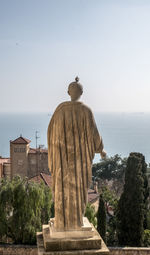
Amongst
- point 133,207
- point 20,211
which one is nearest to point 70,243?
point 20,211

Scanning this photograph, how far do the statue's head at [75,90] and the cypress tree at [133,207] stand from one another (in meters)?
11.8

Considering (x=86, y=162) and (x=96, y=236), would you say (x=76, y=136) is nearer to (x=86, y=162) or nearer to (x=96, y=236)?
(x=86, y=162)

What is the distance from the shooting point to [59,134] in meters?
5.62

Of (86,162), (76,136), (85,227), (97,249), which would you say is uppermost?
(76,136)

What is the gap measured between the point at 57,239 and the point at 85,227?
1.78 ft

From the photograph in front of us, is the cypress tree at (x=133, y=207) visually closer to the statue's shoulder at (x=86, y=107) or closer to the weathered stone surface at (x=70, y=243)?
the weathered stone surface at (x=70, y=243)

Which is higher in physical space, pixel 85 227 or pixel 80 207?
pixel 80 207

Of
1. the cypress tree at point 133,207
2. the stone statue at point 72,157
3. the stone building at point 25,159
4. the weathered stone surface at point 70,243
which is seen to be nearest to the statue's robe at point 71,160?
the stone statue at point 72,157

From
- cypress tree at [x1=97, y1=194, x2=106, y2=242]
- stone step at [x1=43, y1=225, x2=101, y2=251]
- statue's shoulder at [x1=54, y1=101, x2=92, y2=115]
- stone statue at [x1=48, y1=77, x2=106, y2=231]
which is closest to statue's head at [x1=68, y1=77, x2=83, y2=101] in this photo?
stone statue at [x1=48, y1=77, x2=106, y2=231]

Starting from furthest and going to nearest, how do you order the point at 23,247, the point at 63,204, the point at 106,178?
the point at 106,178 → the point at 23,247 → the point at 63,204

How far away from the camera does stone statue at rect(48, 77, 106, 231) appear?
219 inches

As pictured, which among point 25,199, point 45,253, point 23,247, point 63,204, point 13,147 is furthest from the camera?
point 13,147

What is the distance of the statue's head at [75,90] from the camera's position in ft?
18.4

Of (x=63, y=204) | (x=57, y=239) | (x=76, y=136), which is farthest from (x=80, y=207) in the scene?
(x=76, y=136)
